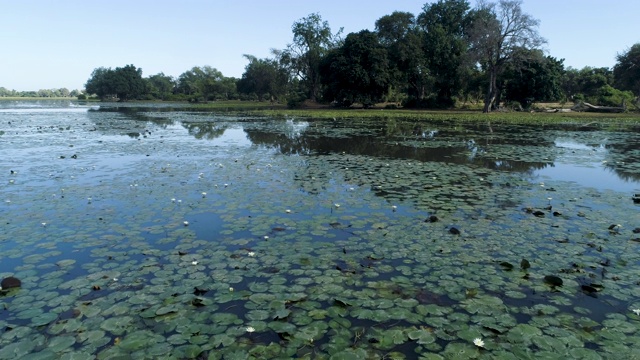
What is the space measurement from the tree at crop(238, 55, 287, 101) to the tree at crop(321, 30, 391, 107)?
22.6m

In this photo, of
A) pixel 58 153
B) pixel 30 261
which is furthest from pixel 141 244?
pixel 58 153

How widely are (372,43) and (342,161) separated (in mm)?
38425

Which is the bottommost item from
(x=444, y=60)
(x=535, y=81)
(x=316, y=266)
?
(x=316, y=266)

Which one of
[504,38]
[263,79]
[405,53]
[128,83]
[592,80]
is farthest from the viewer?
[128,83]

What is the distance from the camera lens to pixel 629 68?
4428 cm

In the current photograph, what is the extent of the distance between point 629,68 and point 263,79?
62.4 m

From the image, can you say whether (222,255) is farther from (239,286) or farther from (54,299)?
(54,299)

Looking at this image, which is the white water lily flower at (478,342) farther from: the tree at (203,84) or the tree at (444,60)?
the tree at (203,84)

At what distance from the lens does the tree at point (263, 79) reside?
255 feet

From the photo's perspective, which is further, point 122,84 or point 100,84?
point 100,84

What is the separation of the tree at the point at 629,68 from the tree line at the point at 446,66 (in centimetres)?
10

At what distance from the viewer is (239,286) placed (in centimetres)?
458

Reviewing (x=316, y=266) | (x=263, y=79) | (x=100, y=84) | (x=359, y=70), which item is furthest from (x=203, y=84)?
(x=316, y=266)

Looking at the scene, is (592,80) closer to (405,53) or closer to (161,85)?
(405,53)
